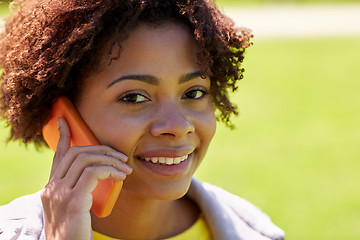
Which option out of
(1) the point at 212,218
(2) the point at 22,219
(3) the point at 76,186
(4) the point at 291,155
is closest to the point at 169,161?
(3) the point at 76,186

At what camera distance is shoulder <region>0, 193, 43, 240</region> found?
263 cm

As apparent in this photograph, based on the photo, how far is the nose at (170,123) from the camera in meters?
2.43

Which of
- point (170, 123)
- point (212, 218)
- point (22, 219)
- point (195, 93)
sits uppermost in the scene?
point (195, 93)

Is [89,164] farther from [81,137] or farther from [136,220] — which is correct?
[136,220]

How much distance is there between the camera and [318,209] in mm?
5535

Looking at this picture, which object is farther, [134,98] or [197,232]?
[197,232]

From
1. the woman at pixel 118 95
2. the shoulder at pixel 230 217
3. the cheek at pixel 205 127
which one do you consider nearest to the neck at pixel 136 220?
the woman at pixel 118 95

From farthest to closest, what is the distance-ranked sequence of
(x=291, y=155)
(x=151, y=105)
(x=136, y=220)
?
(x=291, y=155)
(x=136, y=220)
(x=151, y=105)

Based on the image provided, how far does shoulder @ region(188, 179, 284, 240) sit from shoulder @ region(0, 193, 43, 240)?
2.63ft

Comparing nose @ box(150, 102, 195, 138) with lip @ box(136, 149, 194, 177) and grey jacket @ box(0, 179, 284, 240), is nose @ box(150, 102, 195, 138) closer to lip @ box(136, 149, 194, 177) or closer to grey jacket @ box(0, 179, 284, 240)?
lip @ box(136, 149, 194, 177)

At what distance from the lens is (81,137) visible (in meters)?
2.59

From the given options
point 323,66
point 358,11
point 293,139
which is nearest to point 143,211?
point 293,139

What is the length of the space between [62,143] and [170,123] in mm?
526

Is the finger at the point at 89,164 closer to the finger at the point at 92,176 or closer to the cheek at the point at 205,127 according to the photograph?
the finger at the point at 92,176
